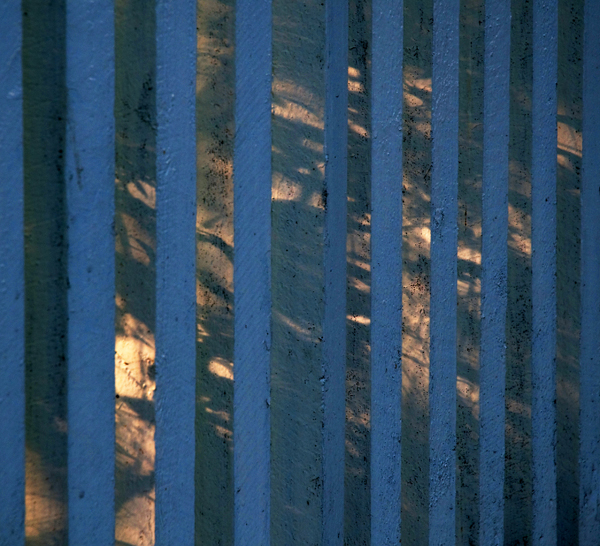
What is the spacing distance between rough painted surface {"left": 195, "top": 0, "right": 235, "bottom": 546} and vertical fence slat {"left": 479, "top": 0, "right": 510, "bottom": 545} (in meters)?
1.17

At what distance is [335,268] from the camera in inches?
78.5

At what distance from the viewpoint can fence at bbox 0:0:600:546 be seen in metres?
1.50

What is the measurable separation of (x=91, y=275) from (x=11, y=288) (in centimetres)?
20

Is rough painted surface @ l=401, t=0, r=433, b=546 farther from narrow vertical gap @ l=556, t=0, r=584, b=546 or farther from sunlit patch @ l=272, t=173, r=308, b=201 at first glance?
narrow vertical gap @ l=556, t=0, r=584, b=546

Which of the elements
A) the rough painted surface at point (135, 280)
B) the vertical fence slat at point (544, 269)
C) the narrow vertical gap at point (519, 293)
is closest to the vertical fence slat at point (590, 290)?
the vertical fence slat at point (544, 269)

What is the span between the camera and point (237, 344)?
1786mm

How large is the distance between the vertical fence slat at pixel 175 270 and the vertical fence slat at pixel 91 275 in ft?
0.48

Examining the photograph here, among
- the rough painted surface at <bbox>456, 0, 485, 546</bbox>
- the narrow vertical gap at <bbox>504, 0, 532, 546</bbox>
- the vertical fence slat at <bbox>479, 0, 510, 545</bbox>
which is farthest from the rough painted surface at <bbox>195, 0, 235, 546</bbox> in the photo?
the narrow vertical gap at <bbox>504, 0, 532, 546</bbox>

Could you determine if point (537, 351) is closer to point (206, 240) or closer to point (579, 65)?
point (579, 65)

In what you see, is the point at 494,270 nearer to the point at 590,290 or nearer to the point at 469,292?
the point at 469,292

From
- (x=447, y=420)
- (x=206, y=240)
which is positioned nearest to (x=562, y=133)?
(x=447, y=420)

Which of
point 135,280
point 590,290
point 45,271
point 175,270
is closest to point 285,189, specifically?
point 175,270

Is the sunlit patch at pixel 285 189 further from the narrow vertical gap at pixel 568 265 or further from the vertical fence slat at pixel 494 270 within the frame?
the narrow vertical gap at pixel 568 265

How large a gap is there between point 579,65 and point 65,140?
7.54ft
